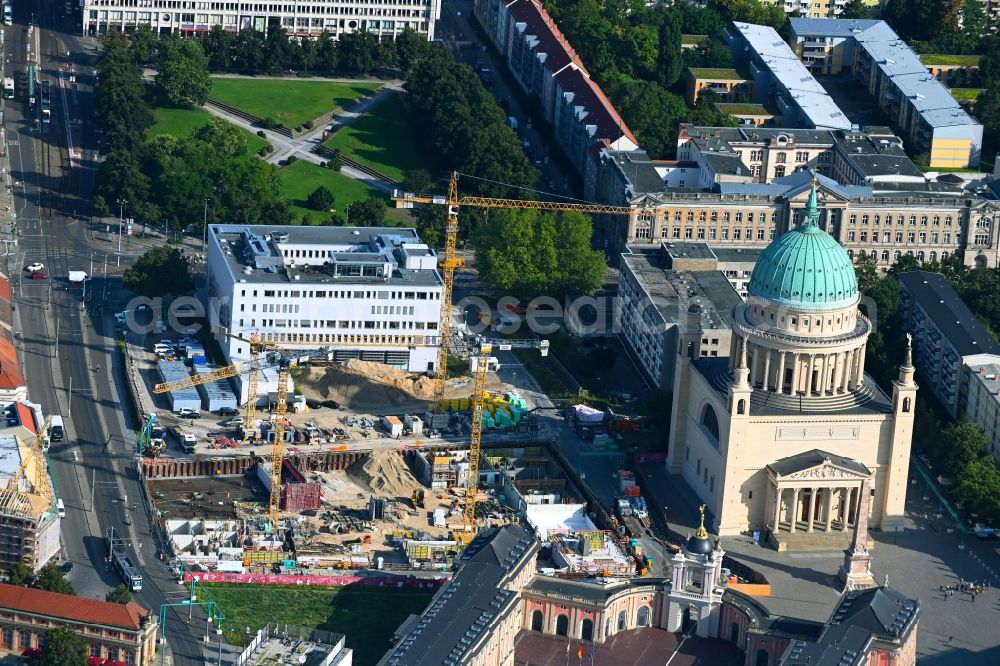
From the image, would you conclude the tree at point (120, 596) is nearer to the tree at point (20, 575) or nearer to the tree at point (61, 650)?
the tree at point (61, 650)

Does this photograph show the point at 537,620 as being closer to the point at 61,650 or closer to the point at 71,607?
the point at 71,607

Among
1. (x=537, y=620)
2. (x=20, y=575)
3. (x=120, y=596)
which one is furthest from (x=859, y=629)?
(x=20, y=575)

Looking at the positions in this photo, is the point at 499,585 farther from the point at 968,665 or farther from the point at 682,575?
the point at 968,665

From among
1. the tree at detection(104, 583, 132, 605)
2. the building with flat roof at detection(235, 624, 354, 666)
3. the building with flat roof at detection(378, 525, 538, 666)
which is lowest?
the building with flat roof at detection(235, 624, 354, 666)

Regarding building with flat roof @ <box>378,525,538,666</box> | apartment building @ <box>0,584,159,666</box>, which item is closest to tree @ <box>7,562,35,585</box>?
apartment building @ <box>0,584,159,666</box>

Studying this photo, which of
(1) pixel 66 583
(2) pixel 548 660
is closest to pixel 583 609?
(2) pixel 548 660

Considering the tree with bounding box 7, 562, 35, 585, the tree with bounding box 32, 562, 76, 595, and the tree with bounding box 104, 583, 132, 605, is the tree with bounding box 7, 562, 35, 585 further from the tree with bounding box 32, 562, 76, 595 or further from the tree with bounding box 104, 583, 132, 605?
the tree with bounding box 104, 583, 132, 605

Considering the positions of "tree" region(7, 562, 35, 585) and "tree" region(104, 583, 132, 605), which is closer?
"tree" region(104, 583, 132, 605)

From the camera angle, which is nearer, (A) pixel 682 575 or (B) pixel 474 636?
(B) pixel 474 636
